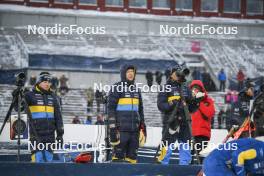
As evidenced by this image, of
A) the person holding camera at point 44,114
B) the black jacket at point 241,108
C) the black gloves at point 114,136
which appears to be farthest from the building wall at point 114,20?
the black gloves at point 114,136

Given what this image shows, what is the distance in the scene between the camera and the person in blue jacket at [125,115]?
11.3 m

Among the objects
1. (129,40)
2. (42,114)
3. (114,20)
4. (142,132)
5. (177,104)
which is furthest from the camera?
(114,20)

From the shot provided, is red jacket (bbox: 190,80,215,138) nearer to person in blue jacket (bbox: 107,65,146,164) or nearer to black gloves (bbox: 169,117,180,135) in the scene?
black gloves (bbox: 169,117,180,135)

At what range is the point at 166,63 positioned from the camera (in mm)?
41000

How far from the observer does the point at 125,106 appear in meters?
11.4

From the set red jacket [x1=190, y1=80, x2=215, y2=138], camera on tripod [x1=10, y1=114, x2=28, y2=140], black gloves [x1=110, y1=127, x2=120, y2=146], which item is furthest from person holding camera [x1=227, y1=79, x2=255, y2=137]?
camera on tripod [x1=10, y1=114, x2=28, y2=140]

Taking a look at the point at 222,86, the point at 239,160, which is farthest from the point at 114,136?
the point at 222,86

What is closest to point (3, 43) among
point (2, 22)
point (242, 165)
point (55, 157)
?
point (2, 22)

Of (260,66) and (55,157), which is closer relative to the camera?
(55,157)

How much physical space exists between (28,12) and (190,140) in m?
30.7

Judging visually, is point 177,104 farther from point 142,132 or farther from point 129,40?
point 129,40

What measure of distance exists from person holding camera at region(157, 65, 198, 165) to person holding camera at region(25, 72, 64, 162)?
5.02 feet

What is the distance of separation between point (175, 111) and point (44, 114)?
1907 mm

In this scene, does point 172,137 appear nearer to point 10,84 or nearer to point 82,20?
point 10,84
